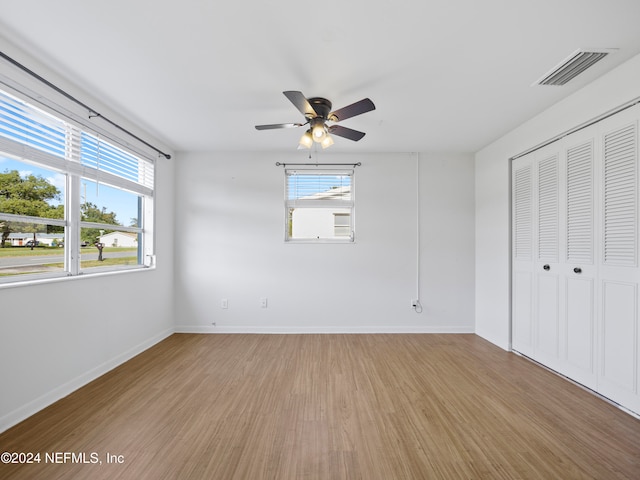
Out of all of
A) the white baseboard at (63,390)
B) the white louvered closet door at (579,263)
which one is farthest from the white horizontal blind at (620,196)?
the white baseboard at (63,390)

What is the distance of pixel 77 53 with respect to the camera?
1.99m

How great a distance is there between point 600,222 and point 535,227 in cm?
71

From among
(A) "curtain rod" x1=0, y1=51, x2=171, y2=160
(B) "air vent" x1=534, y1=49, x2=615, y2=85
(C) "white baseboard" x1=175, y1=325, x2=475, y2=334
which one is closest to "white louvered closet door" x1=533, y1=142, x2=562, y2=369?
(B) "air vent" x1=534, y1=49, x2=615, y2=85

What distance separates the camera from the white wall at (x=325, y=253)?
4.01m

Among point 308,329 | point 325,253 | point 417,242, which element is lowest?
point 308,329

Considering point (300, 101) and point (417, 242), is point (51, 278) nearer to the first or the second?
point (300, 101)

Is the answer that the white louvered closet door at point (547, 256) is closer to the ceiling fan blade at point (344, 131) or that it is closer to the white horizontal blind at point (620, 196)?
the white horizontal blind at point (620, 196)

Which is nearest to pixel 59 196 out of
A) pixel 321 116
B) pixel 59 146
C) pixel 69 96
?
pixel 59 146

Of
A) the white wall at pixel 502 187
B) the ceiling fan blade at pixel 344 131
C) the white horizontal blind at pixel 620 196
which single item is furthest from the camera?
the ceiling fan blade at pixel 344 131

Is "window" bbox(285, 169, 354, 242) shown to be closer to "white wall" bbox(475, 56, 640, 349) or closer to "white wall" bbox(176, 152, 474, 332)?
"white wall" bbox(176, 152, 474, 332)

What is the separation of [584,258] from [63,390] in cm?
448

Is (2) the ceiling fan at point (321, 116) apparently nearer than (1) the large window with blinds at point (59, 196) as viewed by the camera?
No

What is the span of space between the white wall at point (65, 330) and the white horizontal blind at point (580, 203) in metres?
4.37

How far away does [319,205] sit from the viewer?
4133 mm
